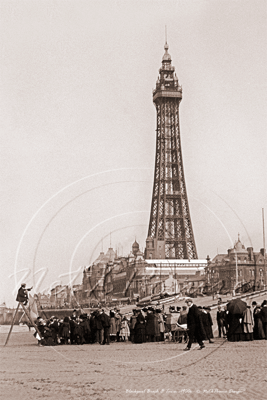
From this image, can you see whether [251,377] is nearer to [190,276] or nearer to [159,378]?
[159,378]

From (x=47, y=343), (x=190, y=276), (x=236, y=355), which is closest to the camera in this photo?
(x=236, y=355)

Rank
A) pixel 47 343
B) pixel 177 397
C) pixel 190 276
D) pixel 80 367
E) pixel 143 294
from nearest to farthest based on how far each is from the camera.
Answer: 1. pixel 177 397
2. pixel 80 367
3. pixel 47 343
4. pixel 143 294
5. pixel 190 276

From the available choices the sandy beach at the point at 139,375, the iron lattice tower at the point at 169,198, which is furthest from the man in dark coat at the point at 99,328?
the iron lattice tower at the point at 169,198

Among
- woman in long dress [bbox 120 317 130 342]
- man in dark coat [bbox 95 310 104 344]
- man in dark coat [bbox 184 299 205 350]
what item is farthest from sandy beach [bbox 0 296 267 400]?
woman in long dress [bbox 120 317 130 342]

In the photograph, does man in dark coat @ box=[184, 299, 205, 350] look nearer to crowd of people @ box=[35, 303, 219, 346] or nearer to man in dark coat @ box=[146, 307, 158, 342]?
crowd of people @ box=[35, 303, 219, 346]

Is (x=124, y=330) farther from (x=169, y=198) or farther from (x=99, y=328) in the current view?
(x=169, y=198)

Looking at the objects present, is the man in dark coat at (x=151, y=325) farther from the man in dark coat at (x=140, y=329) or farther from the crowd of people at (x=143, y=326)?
the man in dark coat at (x=140, y=329)

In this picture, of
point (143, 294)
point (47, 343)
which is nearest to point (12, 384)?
point (47, 343)

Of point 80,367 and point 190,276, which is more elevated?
point 190,276
